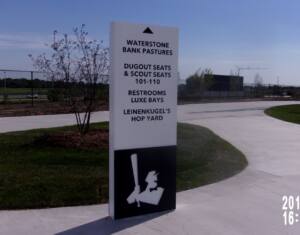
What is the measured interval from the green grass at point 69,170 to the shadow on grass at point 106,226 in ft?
2.66

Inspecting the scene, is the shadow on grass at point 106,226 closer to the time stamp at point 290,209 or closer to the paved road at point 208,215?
the paved road at point 208,215

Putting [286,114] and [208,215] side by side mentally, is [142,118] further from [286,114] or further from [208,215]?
[286,114]

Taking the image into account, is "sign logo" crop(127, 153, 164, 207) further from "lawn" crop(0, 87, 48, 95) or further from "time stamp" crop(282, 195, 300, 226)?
"lawn" crop(0, 87, 48, 95)

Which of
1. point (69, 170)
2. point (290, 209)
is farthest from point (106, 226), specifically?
point (69, 170)

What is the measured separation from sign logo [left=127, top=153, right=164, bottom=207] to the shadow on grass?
0.19 meters

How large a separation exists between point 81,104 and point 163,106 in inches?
287

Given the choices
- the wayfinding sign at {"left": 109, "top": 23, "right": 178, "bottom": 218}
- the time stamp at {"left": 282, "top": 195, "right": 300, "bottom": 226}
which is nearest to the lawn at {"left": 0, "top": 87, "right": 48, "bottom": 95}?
the time stamp at {"left": 282, "top": 195, "right": 300, "bottom": 226}

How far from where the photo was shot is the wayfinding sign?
5414 millimetres

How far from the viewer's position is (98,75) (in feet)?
38.7

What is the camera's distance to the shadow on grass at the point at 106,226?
200 inches

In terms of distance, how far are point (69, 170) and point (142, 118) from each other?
261cm

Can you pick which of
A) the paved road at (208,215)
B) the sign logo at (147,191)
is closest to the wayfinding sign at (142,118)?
the sign logo at (147,191)

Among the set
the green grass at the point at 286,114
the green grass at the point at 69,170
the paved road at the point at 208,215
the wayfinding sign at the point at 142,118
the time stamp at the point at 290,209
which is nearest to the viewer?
the paved road at the point at 208,215

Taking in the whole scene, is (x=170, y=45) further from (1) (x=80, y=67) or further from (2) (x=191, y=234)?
(1) (x=80, y=67)
